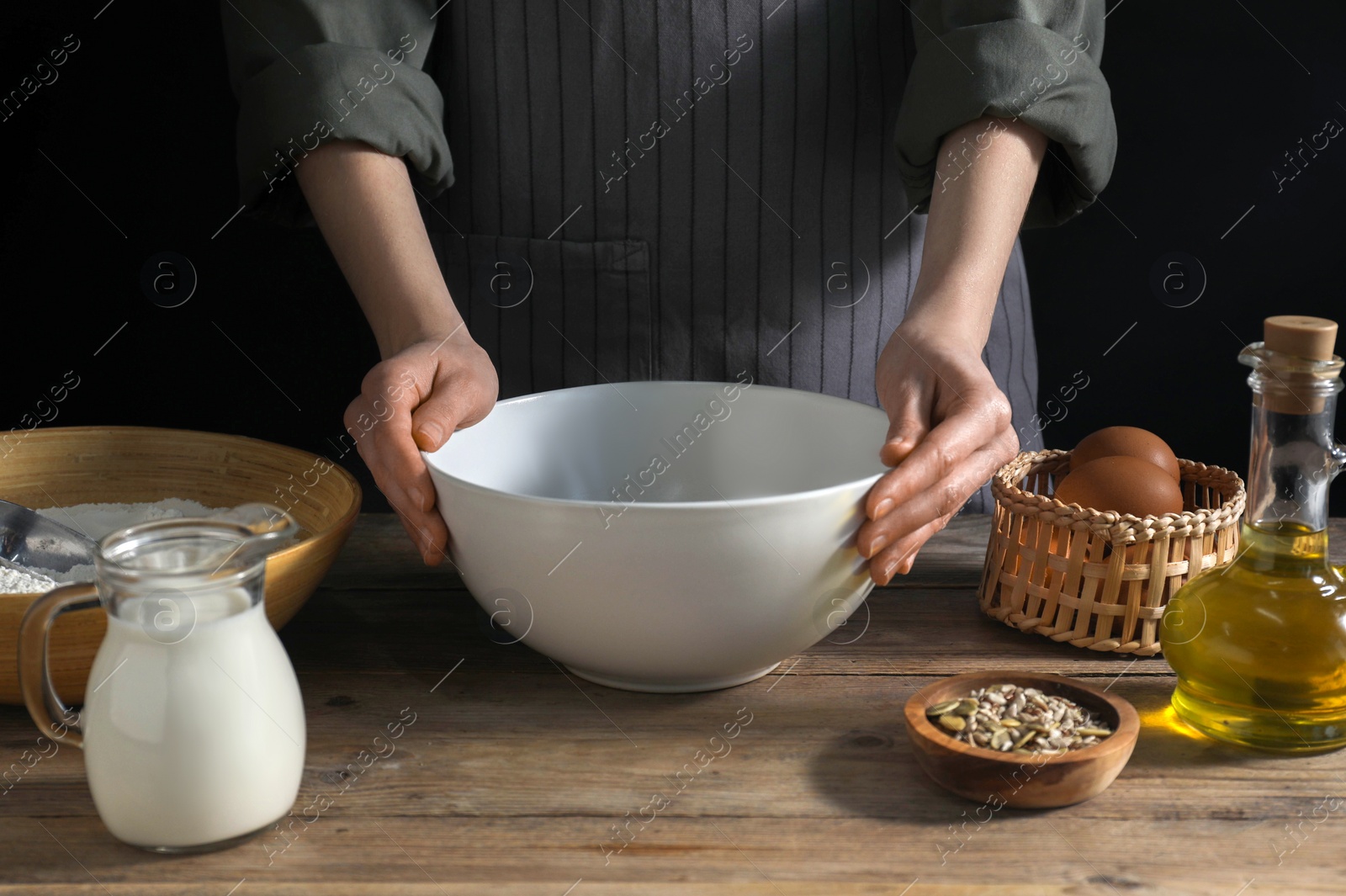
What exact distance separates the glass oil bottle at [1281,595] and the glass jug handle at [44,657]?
647mm

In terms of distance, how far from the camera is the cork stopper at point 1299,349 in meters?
0.62

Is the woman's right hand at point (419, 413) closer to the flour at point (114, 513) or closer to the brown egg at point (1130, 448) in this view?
the flour at point (114, 513)

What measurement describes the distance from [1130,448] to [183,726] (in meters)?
0.71

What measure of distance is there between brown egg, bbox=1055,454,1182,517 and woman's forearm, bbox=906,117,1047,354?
0.14 m

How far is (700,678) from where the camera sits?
2.44 feet

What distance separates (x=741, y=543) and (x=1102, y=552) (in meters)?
0.31

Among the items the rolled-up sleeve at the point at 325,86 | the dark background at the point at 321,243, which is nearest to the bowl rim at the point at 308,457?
the rolled-up sleeve at the point at 325,86

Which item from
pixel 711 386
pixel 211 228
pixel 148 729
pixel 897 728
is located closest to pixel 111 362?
pixel 211 228

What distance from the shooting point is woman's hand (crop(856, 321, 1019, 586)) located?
28.2 inches

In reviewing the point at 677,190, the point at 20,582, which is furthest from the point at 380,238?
the point at 20,582

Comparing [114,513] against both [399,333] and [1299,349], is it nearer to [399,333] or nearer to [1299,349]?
[399,333]

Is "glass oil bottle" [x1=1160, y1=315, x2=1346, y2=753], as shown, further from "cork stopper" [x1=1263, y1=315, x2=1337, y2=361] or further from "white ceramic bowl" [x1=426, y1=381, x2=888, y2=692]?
"white ceramic bowl" [x1=426, y1=381, x2=888, y2=692]

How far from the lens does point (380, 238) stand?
1016 mm

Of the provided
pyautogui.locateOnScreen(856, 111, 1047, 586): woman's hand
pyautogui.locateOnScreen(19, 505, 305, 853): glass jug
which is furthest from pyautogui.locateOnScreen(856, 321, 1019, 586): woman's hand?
pyautogui.locateOnScreen(19, 505, 305, 853): glass jug
